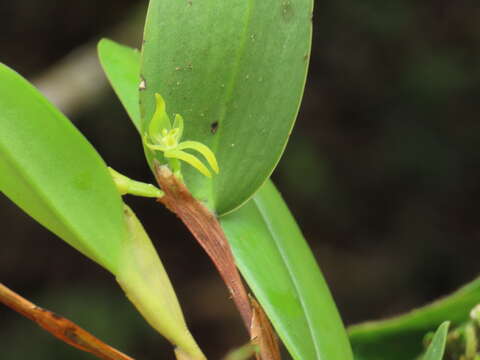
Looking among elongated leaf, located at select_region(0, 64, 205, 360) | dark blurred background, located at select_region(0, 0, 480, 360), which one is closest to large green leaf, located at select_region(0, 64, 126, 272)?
elongated leaf, located at select_region(0, 64, 205, 360)

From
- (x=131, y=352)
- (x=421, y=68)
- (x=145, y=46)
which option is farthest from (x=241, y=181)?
(x=421, y=68)

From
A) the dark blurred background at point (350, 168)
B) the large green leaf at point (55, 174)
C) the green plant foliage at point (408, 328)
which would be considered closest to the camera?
the large green leaf at point (55, 174)

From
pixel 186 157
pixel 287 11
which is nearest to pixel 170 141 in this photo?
pixel 186 157

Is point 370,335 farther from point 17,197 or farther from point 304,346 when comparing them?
point 17,197

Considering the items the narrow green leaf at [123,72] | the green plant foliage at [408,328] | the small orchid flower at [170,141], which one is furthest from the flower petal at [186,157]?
the green plant foliage at [408,328]

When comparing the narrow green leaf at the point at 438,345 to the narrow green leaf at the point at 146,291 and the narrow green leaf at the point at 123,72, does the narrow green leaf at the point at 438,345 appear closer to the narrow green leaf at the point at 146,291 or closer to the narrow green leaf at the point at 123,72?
the narrow green leaf at the point at 146,291

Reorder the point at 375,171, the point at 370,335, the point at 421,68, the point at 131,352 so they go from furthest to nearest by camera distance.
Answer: the point at 375,171
the point at 421,68
the point at 131,352
the point at 370,335
